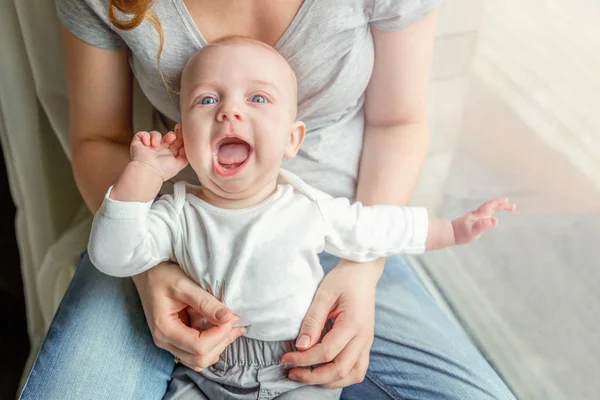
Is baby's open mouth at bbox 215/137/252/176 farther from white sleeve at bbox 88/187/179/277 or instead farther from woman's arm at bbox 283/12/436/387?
woman's arm at bbox 283/12/436/387

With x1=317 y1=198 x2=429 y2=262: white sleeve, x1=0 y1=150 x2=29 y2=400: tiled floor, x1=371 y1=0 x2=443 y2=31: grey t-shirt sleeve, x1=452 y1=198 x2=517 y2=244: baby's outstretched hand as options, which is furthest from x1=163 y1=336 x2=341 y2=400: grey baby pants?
x1=0 y1=150 x2=29 y2=400: tiled floor

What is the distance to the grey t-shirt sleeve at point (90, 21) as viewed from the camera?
83 centimetres

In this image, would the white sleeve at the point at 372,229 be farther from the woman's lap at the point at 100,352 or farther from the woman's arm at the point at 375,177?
the woman's lap at the point at 100,352

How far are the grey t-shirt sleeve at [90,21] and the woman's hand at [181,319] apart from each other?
0.31 m

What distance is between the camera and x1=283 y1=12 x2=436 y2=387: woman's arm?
2.63 ft

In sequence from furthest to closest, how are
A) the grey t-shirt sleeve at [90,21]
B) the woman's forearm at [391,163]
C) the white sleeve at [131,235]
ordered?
the woman's forearm at [391,163] < the grey t-shirt sleeve at [90,21] < the white sleeve at [131,235]

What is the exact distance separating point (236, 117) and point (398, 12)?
0.84ft

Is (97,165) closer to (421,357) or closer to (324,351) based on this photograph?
(324,351)

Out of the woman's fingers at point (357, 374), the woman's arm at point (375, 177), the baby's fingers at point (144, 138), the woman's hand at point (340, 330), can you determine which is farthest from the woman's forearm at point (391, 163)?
the baby's fingers at point (144, 138)

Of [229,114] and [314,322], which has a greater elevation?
[229,114]

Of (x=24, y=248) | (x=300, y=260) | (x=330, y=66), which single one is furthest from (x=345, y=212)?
(x=24, y=248)

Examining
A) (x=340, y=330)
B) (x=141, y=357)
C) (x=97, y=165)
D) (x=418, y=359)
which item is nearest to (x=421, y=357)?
(x=418, y=359)

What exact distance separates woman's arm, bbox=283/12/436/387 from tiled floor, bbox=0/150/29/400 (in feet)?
2.83

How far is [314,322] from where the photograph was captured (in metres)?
0.80
